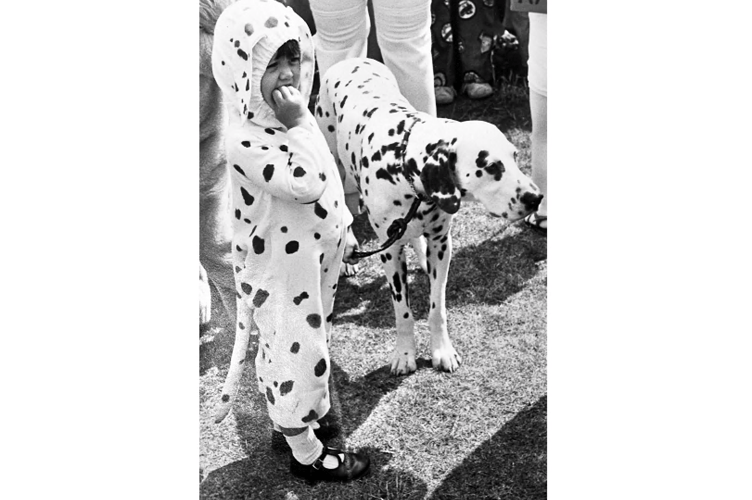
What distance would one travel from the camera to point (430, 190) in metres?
3.69

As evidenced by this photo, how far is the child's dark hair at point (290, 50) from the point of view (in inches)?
138

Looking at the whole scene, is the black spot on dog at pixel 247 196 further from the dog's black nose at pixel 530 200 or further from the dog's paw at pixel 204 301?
the dog's black nose at pixel 530 200

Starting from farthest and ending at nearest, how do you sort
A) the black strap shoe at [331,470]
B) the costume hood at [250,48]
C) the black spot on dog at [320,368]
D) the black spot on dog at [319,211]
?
the black strap shoe at [331,470]
the black spot on dog at [320,368]
the black spot on dog at [319,211]
the costume hood at [250,48]

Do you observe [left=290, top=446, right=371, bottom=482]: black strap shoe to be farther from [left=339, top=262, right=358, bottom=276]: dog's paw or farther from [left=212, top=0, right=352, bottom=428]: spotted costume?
[left=339, top=262, right=358, bottom=276]: dog's paw

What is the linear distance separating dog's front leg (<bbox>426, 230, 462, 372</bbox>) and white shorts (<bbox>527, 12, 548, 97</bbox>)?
60 cm

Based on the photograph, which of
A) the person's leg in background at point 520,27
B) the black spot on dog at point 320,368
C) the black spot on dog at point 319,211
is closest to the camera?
the black spot on dog at point 319,211

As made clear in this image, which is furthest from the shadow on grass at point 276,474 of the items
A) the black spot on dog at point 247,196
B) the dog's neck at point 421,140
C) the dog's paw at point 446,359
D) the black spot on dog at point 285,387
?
the dog's neck at point 421,140

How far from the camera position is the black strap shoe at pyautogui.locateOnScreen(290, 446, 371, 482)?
3801 mm

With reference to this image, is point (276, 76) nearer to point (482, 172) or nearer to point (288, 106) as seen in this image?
point (288, 106)

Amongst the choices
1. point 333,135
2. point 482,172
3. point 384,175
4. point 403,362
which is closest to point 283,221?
point 384,175

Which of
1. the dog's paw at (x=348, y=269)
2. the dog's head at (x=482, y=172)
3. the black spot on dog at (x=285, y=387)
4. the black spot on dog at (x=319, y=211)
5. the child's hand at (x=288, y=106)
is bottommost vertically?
the black spot on dog at (x=285, y=387)

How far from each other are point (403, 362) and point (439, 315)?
0.65ft
